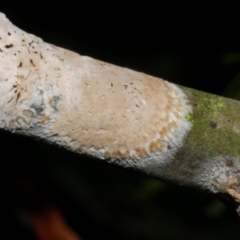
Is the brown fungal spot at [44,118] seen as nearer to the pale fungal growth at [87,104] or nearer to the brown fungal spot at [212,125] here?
the pale fungal growth at [87,104]

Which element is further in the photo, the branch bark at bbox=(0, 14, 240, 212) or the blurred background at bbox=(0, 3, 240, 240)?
the blurred background at bbox=(0, 3, 240, 240)

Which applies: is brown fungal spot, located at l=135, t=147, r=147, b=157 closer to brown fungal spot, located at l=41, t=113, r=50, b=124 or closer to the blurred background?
brown fungal spot, located at l=41, t=113, r=50, b=124

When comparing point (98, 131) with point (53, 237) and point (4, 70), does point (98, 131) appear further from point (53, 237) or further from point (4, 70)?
point (53, 237)

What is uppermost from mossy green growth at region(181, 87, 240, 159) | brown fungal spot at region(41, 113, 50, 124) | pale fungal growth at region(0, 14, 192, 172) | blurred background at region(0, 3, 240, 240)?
blurred background at region(0, 3, 240, 240)

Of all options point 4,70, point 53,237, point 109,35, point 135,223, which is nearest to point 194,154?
point 4,70

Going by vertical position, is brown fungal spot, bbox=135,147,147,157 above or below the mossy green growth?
below

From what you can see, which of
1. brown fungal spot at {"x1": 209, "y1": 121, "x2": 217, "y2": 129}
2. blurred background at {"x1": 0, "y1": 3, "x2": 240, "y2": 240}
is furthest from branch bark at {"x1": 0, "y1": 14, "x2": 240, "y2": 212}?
blurred background at {"x1": 0, "y1": 3, "x2": 240, "y2": 240}

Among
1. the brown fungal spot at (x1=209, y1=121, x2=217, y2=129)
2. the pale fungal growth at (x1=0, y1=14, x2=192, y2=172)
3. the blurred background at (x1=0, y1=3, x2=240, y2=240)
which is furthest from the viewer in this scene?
the blurred background at (x1=0, y1=3, x2=240, y2=240)

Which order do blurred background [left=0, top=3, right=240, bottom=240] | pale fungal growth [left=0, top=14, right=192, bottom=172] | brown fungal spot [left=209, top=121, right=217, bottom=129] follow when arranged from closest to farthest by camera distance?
pale fungal growth [left=0, top=14, right=192, bottom=172]
brown fungal spot [left=209, top=121, right=217, bottom=129]
blurred background [left=0, top=3, right=240, bottom=240]
